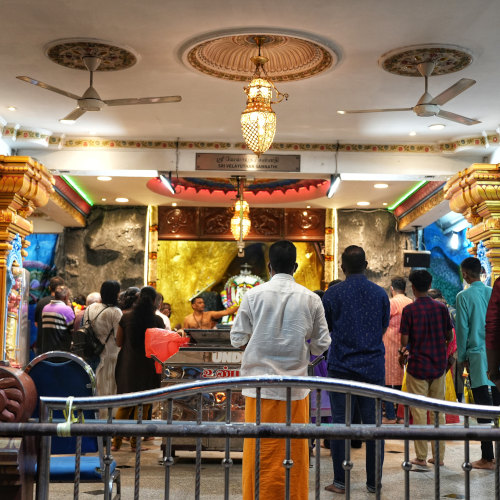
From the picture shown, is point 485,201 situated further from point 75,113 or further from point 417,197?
point 75,113

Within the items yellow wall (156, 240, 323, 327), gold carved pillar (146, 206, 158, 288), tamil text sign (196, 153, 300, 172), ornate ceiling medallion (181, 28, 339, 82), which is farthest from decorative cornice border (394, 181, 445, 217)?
gold carved pillar (146, 206, 158, 288)

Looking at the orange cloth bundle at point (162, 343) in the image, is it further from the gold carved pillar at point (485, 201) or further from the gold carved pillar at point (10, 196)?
the gold carved pillar at point (485, 201)

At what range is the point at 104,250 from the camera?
1405 centimetres

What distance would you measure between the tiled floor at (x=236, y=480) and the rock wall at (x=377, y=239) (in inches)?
298

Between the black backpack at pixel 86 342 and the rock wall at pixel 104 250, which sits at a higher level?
the rock wall at pixel 104 250

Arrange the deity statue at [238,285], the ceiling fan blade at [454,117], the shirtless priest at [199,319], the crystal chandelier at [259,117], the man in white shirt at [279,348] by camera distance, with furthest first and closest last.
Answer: the deity statue at [238,285] → the shirtless priest at [199,319] → the ceiling fan blade at [454,117] → the crystal chandelier at [259,117] → the man in white shirt at [279,348]

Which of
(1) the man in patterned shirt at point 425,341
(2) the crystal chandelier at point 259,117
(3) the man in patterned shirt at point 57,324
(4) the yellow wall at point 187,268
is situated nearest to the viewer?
(1) the man in patterned shirt at point 425,341

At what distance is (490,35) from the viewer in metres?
6.25

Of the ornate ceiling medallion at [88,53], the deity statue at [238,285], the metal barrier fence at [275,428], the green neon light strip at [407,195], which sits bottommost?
the metal barrier fence at [275,428]

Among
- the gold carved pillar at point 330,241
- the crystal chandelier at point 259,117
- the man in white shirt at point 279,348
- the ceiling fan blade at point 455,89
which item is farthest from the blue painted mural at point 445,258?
the man in white shirt at point 279,348

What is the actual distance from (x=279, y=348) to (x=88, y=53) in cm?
423

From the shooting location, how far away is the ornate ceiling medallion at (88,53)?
659 cm

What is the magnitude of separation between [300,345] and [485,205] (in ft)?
19.3

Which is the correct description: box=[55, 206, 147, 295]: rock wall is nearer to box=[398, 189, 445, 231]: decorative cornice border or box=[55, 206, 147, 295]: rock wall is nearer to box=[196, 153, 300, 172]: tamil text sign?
box=[196, 153, 300, 172]: tamil text sign
